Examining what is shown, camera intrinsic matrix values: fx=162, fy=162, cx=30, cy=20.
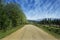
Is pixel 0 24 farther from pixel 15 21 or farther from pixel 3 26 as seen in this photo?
pixel 15 21

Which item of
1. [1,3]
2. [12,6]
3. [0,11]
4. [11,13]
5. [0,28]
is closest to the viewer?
[0,11]

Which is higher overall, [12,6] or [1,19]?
[12,6]

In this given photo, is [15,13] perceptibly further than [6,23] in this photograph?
Yes

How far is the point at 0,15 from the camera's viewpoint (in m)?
30.1

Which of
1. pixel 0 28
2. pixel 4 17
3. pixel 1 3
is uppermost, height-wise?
pixel 1 3

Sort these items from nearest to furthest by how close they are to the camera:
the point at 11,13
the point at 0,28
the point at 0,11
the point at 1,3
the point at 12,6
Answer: the point at 0,11 < the point at 1,3 < the point at 0,28 < the point at 11,13 < the point at 12,6

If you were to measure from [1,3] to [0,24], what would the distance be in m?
4.25

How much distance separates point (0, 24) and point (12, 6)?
95.0 feet

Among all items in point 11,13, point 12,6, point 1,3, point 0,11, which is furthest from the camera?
point 12,6

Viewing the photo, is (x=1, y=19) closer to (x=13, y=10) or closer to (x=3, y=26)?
(x=3, y=26)

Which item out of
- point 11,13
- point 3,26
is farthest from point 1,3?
point 11,13

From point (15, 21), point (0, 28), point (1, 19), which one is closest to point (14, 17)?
point (15, 21)

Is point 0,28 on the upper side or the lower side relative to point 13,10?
lower

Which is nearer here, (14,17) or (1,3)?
(1,3)
